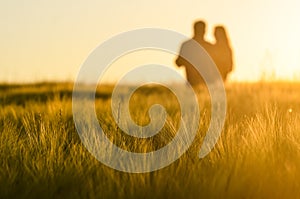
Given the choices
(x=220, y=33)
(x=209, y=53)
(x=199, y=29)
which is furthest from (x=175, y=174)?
(x=220, y=33)

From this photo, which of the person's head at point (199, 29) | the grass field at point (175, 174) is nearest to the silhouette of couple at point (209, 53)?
the person's head at point (199, 29)

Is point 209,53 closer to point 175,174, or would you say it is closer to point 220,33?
point 220,33

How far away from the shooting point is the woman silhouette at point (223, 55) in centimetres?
1299

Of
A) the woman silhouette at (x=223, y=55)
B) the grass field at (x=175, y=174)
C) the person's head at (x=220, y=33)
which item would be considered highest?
the person's head at (x=220, y=33)

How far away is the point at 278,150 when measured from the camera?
167 inches

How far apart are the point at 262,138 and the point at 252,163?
2.27 feet

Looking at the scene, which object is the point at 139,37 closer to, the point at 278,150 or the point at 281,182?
the point at 278,150

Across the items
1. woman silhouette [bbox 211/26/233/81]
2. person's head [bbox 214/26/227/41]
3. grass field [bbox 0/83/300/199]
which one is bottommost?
grass field [bbox 0/83/300/199]

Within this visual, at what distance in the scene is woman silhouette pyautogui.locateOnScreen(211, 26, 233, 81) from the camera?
1299cm

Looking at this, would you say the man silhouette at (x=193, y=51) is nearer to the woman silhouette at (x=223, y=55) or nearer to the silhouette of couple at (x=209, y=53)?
the silhouette of couple at (x=209, y=53)

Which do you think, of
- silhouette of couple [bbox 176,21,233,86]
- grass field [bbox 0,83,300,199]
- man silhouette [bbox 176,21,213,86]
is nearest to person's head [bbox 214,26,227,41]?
silhouette of couple [bbox 176,21,233,86]

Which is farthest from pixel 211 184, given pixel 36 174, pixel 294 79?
pixel 294 79

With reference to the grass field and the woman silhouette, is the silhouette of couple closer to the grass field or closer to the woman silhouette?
the woman silhouette

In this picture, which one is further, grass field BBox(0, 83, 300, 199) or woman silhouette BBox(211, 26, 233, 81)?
woman silhouette BBox(211, 26, 233, 81)
